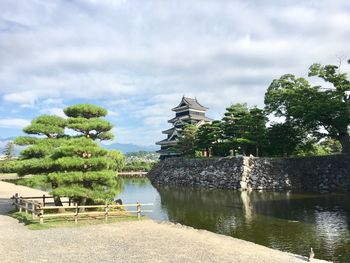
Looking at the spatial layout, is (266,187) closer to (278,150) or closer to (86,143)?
(278,150)

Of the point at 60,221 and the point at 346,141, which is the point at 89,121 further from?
the point at 346,141

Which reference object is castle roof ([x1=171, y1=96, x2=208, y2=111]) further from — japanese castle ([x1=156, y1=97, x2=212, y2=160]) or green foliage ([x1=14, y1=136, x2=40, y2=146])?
green foliage ([x1=14, y1=136, x2=40, y2=146])

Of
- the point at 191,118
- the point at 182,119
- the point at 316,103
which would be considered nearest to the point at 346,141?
the point at 316,103

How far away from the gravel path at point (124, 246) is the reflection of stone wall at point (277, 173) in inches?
847

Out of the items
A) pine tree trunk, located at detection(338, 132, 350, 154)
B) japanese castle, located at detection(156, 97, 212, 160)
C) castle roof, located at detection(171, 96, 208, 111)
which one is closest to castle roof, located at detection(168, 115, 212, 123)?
japanese castle, located at detection(156, 97, 212, 160)

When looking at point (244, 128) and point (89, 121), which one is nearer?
point (89, 121)

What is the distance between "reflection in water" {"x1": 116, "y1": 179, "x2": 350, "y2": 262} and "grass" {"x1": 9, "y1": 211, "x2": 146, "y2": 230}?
429 cm

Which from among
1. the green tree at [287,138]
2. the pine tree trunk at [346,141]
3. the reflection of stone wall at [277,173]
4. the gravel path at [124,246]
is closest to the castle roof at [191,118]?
the reflection of stone wall at [277,173]

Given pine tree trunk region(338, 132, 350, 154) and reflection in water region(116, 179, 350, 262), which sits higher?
pine tree trunk region(338, 132, 350, 154)

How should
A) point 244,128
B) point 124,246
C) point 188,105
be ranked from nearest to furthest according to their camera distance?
point 124,246 → point 244,128 → point 188,105

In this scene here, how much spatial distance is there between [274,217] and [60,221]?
39.3ft

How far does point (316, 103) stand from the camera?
34.8 meters

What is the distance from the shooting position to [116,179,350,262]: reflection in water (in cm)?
1548

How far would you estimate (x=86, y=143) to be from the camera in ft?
62.0
